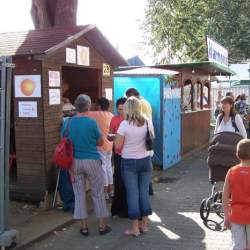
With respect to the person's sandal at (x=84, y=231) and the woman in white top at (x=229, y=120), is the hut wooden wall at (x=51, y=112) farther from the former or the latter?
the woman in white top at (x=229, y=120)

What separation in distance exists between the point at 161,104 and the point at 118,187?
3.92m

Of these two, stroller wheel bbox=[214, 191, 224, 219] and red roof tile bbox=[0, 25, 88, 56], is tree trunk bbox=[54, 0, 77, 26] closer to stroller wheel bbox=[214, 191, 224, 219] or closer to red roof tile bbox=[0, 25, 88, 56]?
red roof tile bbox=[0, 25, 88, 56]

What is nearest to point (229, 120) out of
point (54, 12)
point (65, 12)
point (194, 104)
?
point (65, 12)

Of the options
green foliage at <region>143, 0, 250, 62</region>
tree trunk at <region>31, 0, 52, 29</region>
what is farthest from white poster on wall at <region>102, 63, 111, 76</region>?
green foliage at <region>143, 0, 250, 62</region>

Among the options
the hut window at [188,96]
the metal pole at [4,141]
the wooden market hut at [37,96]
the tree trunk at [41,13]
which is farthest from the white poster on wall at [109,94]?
the hut window at [188,96]

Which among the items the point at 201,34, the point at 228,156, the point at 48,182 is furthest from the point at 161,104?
the point at 201,34

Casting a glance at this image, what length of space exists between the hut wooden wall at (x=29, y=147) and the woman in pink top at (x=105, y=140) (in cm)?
83

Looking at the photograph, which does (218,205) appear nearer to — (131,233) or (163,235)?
(163,235)

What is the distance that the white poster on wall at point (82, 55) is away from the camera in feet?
25.5

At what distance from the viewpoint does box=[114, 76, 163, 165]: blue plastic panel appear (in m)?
10.3

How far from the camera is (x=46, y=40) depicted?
7.24m

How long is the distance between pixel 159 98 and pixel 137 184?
4.68m

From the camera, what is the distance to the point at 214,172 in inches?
235

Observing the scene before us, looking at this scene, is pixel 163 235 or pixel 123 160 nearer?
pixel 123 160
